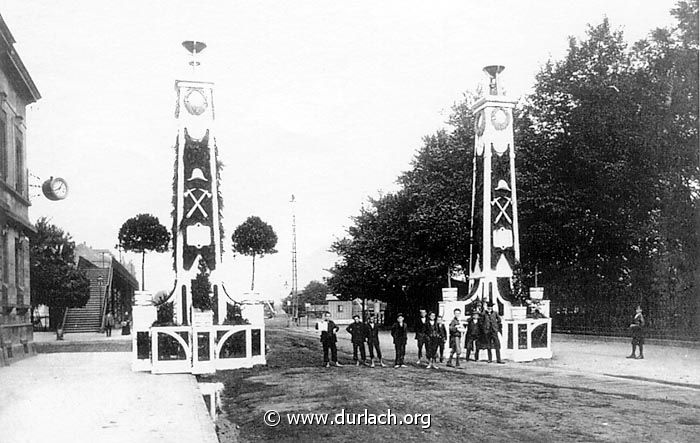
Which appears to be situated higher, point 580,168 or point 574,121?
point 574,121

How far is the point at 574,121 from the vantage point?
98.3 feet

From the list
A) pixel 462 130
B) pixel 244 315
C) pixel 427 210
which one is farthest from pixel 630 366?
pixel 462 130

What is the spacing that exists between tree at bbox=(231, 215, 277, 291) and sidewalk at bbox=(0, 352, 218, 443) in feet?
126

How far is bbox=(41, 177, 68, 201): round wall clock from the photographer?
15.8 metres

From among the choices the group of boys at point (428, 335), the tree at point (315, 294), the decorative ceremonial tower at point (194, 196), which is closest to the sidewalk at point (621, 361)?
the group of boys at point (428, 335)

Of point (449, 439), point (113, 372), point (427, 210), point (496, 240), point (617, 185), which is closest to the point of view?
point (449, 439)

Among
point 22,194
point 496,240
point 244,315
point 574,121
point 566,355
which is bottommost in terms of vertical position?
point 566,355

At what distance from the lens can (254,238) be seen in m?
56.0

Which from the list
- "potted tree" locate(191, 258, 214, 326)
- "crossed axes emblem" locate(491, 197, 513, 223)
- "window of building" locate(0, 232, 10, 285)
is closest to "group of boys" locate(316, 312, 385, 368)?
"potted tree" locate(191, 258, 214, 326)

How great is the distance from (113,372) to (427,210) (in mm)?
20648

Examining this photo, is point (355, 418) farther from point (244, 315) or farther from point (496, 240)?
point (496, 240)

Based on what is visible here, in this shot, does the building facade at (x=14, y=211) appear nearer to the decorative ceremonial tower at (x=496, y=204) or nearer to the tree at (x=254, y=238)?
the decorative ceremonial tower at (x=496, y=204)

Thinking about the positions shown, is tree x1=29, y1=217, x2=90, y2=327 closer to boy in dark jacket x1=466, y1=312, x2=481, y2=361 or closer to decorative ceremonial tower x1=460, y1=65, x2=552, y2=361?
decorative ceremonial tower x1=460, y1=65, x2=552, y2=361

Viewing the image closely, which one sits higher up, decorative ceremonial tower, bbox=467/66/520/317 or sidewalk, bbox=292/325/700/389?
decorative ceremonial tower, bbox=467/66/520/317
